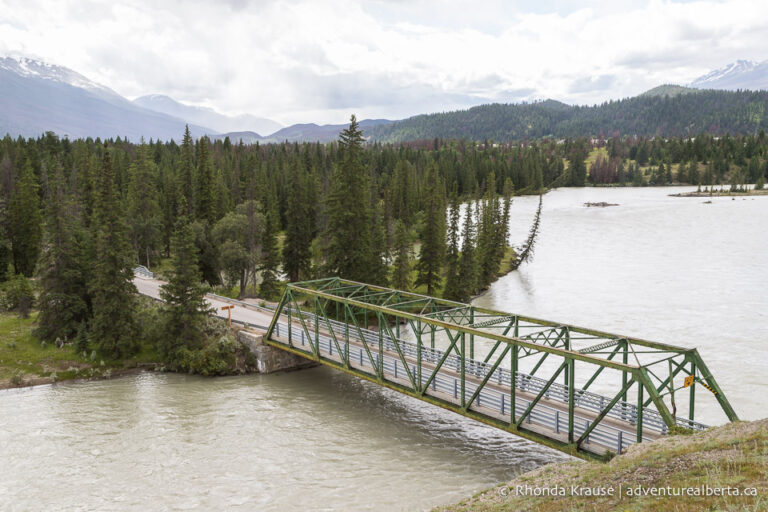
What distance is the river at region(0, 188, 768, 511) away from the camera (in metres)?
22.4

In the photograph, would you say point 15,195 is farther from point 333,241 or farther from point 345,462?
point 345,462

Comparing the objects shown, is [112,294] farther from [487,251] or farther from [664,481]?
[487,251]

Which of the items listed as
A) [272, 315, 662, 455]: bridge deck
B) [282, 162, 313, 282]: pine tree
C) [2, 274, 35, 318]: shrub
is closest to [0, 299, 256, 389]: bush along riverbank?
[2, 274, 35, 318]: shrub

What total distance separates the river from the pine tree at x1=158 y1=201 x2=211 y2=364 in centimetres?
226

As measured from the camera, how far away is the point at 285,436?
27.5m

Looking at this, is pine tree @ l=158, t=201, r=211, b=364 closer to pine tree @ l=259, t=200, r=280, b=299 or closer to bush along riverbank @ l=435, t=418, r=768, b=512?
pine tree @ l=259, t=200, r=280, b=299

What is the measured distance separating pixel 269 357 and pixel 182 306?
274 inches

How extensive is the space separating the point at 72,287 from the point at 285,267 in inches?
923

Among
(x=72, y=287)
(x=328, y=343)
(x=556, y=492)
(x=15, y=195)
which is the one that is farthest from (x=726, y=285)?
(x=15, y=195)

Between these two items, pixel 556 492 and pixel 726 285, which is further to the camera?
pixel 726 285

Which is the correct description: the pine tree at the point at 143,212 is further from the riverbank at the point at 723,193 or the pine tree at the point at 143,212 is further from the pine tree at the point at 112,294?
the riverbank at the point at 723,193

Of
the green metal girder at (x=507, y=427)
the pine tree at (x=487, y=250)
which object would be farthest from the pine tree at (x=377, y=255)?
the green metal girder at (x=507, y=427)

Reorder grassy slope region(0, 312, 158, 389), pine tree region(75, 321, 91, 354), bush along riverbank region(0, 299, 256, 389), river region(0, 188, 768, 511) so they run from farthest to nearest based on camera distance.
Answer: pine tree region(75, 321, 91, 354) → bush along riverbank region(0, 299, 256, 389) → grassy slope region(0, 312, 158, 389) → river region(0, 188, 768, 511)

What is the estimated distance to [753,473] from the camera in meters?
12.2
